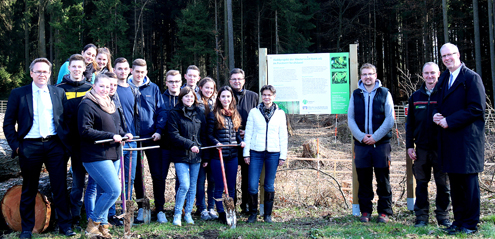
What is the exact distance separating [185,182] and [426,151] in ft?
10.9

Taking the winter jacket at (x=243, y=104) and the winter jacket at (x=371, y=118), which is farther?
the winter jacket at (x=243, y=104)

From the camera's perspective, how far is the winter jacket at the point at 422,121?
4.92 metres

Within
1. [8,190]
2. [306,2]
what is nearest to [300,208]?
[8,190]

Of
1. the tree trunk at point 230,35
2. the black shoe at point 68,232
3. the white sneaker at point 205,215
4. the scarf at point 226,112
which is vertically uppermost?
the tree trunk at point 230,35

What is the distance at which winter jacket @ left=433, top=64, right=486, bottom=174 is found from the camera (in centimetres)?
436

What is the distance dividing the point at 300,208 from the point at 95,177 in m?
3.51

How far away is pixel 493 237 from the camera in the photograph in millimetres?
4250

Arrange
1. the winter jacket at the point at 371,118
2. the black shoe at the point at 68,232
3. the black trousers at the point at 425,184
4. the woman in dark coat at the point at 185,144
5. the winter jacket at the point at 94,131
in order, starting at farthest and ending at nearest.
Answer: the woman in dark coat at the point at 185,144 → the winter jacket at the point at 371,118 → the black trousers at the point at 425,184 → the black shoe at the point at 68,232 → the winter jacket at the point at 94,131

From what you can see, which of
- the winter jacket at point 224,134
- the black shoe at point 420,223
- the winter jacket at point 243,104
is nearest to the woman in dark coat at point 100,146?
the winter jacket at point 224,134

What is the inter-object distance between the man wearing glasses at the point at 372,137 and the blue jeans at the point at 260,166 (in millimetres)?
1201

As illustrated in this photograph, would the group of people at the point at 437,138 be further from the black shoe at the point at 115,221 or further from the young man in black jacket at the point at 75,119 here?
the young man in black jacket at the point at 75,119

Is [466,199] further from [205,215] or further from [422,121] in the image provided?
[205,215]

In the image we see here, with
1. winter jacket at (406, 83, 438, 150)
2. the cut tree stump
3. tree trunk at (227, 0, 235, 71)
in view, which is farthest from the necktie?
tree trunk at (227, 0, 235, 71)

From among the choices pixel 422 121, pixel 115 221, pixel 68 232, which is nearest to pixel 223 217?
pixel 115 221
